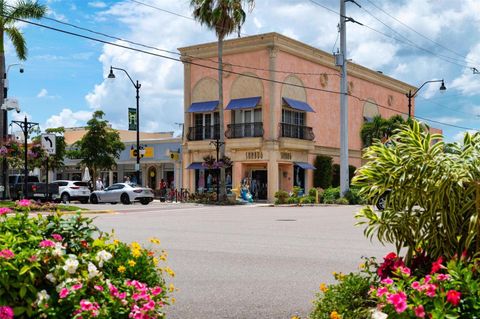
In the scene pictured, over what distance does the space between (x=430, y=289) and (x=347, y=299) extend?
3.34 feet

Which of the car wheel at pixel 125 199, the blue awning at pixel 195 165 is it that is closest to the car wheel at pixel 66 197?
the car wheel at pixel 125 199

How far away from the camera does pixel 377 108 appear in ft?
179

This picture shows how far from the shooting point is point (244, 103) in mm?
41656

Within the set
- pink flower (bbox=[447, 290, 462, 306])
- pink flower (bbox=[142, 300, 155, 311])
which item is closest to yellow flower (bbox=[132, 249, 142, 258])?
pink flower (bbox=[142, 300, 155, 311])

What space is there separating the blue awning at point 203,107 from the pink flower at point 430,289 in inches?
1548

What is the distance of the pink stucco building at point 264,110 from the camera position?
1623 inches

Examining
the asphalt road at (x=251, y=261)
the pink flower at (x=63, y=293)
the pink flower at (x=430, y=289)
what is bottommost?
the asphalt road at (x=251, y=261)

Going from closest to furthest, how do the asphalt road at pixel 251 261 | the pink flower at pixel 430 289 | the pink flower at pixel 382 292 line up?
the pink flower at pixel 430 289 < the pink flower at pixel 382 292 < the asphalt road at pixel 251 261

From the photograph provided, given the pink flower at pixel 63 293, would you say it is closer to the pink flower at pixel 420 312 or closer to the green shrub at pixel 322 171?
the pink flower at pixel 420 312

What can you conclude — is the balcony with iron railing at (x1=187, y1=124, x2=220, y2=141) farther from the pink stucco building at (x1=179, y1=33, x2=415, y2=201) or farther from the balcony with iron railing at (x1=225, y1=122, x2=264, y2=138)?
the balcony with iron railing at (x1=225, y1=122, x2=264, y2=138)

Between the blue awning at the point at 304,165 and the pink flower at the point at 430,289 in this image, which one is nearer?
the pink flower at the point at 430,289

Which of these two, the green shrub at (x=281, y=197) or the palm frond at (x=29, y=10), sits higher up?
the palm frond at (x=29, y=10)

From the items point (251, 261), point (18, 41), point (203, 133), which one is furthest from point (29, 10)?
point (251, 261)

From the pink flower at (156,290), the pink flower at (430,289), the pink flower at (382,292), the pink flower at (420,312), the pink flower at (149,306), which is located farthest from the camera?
the pink flower at (156,290)
